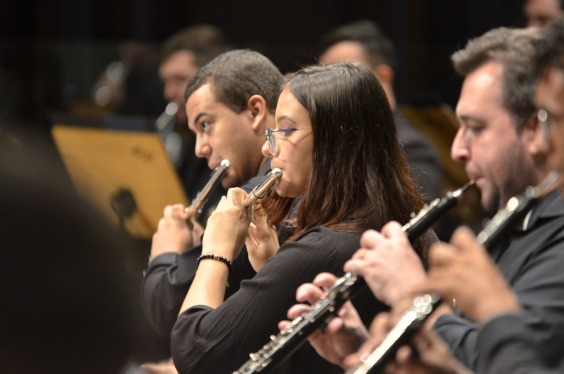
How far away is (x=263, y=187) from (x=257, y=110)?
0.45m

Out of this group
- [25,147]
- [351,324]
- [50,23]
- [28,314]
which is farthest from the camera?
[50,23]

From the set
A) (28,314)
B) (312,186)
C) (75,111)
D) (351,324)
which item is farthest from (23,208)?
(351,324)

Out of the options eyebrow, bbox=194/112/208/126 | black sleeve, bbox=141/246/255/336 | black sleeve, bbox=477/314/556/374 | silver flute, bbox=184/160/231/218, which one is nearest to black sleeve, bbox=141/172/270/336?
black sleeve, bbox=141/246/255/336

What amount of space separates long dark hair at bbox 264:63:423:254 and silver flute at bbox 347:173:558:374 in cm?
35

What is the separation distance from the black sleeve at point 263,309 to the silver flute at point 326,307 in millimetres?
162

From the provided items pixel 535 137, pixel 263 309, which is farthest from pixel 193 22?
pixel 535 137

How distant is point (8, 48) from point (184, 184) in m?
2.04

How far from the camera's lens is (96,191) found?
3.54 m

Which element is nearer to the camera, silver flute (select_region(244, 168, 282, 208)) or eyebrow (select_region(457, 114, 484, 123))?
eyebrow (select_region(457, 114, 484, 123))

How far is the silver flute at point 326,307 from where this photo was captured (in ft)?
6.12

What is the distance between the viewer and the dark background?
16.8 feet

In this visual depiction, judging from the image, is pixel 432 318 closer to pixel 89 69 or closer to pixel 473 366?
pixel 473 366

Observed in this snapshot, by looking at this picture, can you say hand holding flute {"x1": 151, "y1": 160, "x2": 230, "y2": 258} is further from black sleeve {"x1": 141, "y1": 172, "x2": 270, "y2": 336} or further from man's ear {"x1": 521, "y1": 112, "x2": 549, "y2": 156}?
man's ear {"x1": 521, "y1": 112, "x2": 549, "y2": 156}

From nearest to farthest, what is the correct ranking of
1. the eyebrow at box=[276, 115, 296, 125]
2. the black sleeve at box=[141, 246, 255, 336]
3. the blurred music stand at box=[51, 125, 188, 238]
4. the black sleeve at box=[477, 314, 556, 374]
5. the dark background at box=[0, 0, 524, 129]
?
1. the black sleeve at box=[477, 314, 556, 374]
2. the eyebrow at box=[276, 115, 296, 125]
3. the black sleeve at box=[141, 246, 255, 336]
4. the blurred music stand at box=[51, 125, 188, 238]
5. the dark background at box=[0, 0, 524, 129]
